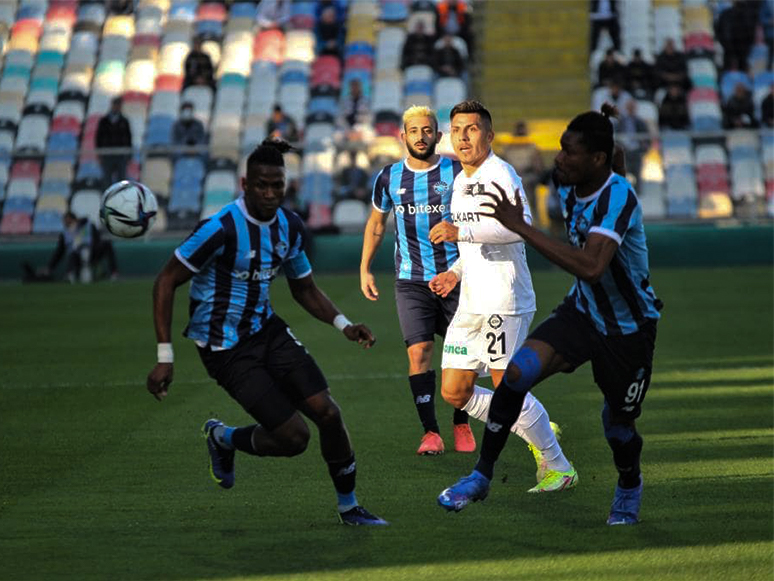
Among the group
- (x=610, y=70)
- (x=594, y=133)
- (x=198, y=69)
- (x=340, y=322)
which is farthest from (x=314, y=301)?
(x=198, y=69)

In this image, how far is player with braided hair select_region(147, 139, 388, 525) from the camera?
661 cm

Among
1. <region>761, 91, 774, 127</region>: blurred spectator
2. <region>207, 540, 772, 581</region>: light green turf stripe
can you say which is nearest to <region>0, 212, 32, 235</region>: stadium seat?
<region>761, 91, 774, 127</region>: blurred spectator

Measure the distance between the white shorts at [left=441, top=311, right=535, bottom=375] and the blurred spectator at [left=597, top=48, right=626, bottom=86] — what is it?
20.2m

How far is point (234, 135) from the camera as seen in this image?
2830 centimetres

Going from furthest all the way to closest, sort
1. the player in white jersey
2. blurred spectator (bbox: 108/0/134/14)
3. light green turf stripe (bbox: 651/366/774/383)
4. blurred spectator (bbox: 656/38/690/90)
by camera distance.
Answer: blurred spectator (bbox: 108/0/134/14)
blurred spectator (bbox: 656/38/690/90)
light green turf stripe (bbox: 651/366/774/383)
the player in white jersey

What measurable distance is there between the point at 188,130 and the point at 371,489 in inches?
788

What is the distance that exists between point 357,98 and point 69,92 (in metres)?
6.68

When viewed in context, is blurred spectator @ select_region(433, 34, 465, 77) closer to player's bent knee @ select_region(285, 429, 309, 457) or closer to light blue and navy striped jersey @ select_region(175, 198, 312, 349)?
light blue and navy striped jersey @ select_region(175, 198, 312, 349)

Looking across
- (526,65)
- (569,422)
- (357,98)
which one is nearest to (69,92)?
(357,98)

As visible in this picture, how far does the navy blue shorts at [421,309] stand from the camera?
29.0 ft

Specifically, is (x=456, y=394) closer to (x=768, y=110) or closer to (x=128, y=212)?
(x=128, y=212)

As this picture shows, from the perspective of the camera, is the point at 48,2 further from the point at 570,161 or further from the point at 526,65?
the point at 570,161

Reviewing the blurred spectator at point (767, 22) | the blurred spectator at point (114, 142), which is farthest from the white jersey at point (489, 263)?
the blurred spectator at point (767, 22)

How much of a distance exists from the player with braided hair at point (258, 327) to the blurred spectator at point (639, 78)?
21076 mm
